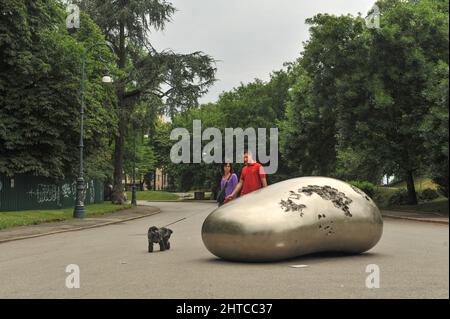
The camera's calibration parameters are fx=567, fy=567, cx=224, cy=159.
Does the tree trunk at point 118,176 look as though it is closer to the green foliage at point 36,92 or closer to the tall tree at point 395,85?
the green foliage at point 36,92

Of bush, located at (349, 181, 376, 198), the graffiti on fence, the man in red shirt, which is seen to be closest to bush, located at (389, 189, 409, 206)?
bush, located at (349, 181, 376, 198)

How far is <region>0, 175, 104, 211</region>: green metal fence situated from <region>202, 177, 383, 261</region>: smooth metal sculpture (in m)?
24.8

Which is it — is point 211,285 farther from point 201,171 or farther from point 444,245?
point 201,171

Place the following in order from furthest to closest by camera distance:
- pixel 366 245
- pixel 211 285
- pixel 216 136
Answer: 1. pixel 216 136
2. pixel 366 245
3. pixel 211 285

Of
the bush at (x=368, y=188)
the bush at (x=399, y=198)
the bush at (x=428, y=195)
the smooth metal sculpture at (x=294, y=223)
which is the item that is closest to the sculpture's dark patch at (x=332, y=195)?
the smooth metal sculpture at (x=294, y=223)

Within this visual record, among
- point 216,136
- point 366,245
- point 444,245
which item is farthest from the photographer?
point 216,136

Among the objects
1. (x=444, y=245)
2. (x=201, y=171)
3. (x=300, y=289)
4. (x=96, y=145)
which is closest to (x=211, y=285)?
(x=300, y=289)

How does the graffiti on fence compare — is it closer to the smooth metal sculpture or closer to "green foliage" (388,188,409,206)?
"green foliage" (388,188,409,206)

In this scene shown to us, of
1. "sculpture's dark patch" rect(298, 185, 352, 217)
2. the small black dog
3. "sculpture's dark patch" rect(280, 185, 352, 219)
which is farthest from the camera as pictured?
the small black dog

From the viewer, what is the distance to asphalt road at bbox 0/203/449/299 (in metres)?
6.84

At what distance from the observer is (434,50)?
27938 millimetres

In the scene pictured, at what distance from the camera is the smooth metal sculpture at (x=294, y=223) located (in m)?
9.37

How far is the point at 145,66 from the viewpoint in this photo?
43062 mm
